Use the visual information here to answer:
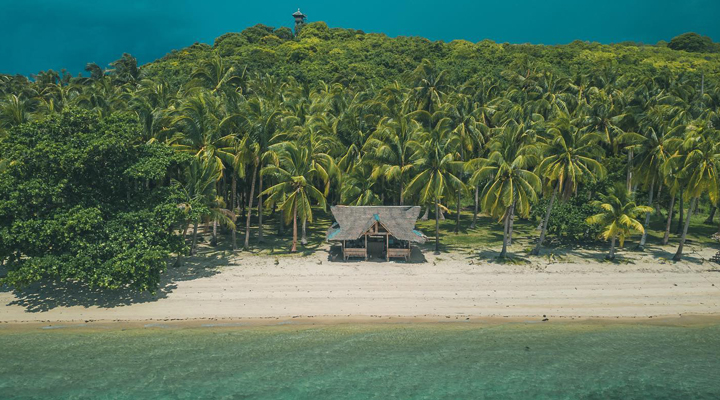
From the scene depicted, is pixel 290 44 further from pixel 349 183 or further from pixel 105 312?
pixel 105 312

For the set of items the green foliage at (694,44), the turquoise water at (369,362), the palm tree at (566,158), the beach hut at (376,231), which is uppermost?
the green foliage at (694,44)

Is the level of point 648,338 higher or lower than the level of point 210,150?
lower

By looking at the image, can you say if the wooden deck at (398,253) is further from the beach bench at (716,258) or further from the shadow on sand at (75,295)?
the beach bench at (716,258)

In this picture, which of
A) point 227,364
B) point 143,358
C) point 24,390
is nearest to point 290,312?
point 227,364

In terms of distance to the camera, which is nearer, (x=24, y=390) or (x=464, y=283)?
(x=24, y=390)

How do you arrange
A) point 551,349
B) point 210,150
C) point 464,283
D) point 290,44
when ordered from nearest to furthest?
point 551,349 < point 464,283 < point 210,150 < point 290,44

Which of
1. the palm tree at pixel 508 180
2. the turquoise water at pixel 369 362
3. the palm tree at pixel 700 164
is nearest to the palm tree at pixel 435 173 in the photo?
the palm tree at pixel 508 180

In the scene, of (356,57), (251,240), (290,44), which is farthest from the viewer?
(290,44)

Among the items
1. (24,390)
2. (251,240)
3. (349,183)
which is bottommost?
(24,390)
